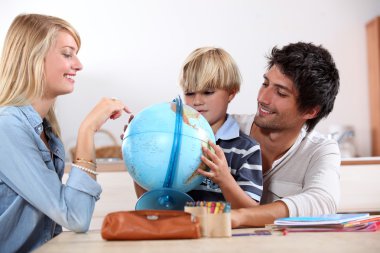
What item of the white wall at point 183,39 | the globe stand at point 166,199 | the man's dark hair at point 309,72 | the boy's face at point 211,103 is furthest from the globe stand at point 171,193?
the white wall at point 183,39

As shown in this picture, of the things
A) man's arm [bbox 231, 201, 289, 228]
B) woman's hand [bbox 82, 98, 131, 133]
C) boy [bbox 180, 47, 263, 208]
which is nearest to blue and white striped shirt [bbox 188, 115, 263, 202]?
boy [bbox 180, 47, 263, 208]

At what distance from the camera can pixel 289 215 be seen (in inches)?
74.9

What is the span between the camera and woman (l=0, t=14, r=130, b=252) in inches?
69.2

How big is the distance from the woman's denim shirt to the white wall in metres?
3.42

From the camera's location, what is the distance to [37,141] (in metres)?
1.87

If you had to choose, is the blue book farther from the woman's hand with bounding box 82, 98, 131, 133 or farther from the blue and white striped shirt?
the woman's hand with bounding box 82, 98, 131, 133

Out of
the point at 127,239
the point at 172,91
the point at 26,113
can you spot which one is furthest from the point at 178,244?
the point at 172,91

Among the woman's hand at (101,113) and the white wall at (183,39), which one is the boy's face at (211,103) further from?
the white wall at (183,39)

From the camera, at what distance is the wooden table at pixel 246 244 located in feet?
4.43

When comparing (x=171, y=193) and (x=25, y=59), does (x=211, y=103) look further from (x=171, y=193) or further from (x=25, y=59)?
(x=25, y=59)

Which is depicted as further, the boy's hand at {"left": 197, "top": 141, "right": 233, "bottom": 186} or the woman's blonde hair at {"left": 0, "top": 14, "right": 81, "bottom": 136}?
Answer: the woman's blonde hair at {"left": 0, "top": 14, "right": 81, "bottom": 136}

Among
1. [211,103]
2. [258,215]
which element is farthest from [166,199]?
[211,103]

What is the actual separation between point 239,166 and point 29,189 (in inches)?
29.3

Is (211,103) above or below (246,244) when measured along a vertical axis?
above
